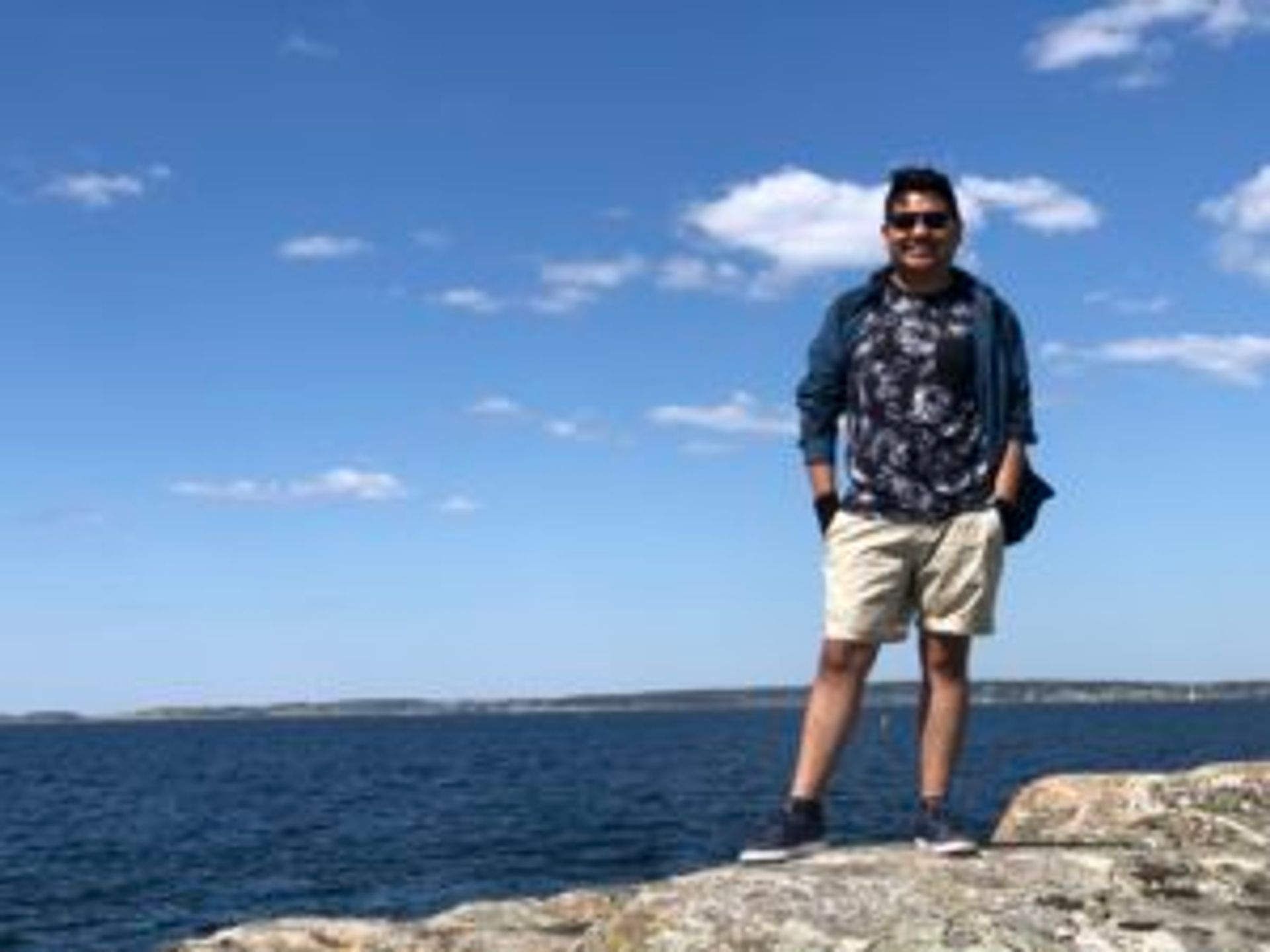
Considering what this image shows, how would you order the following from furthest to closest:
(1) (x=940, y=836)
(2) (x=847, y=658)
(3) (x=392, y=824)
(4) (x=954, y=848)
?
(3) (x=392, y=824) < (2) (x=847, y=658) < (1) (x=940, y=836) < (4) (x=954, y=848)

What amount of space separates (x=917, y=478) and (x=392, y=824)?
5884cm

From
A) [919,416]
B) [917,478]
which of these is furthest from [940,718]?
[919,416]

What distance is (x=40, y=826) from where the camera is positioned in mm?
72188

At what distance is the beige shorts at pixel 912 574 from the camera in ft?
29.7

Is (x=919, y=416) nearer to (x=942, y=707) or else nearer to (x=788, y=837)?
(x=942, y=707)

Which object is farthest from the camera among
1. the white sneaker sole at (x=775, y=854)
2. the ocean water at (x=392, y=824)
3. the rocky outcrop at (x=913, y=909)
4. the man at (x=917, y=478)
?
the ocean water at (x=392, y=824)

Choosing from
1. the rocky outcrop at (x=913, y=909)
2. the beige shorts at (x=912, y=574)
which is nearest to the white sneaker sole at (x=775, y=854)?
the rocky outcrop at (x=913, y=909)

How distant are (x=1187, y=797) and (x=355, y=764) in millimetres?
128732

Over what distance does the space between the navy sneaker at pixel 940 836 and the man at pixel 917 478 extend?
14 mm

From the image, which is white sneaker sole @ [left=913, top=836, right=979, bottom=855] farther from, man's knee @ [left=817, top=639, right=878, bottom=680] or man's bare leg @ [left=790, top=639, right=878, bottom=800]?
man's knee @ [left=817, top=639, right=878, bottom=680]

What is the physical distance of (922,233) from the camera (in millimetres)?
9102

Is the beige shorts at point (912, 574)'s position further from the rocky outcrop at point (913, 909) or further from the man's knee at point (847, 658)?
the rocky outcrop at point (913, 909)

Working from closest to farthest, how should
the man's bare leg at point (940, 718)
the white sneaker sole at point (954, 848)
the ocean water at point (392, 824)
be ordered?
the white sneaker sole at point (954, 848) → the man's bare leg at point (940, 718) → the ocean water at point (392, 824)

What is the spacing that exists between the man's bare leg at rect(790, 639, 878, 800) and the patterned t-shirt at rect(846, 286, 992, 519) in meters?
0.74
